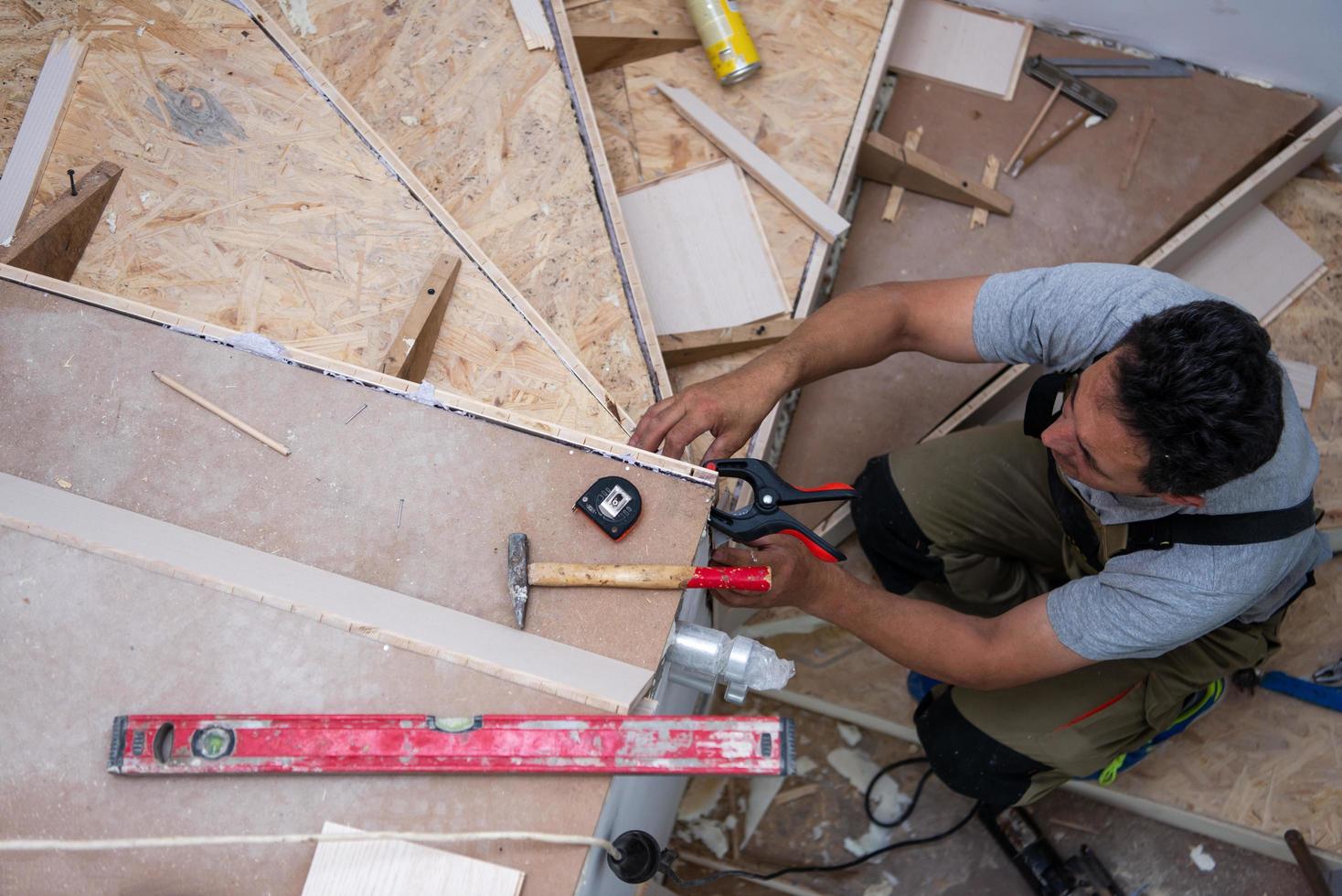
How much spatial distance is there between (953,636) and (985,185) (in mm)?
1709

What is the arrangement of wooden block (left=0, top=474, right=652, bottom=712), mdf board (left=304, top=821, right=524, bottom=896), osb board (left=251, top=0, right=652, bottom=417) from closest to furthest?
mdf board (left=304, top=821, right=524, bottom=896)
wooden block (left=0, top=474, right=652, bottom=712)
osb board (left=251, top=0, right=652, bottom=417)

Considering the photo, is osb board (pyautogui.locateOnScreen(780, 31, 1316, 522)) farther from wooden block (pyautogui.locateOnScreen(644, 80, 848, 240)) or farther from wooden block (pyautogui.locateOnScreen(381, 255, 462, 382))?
wooden block (pyautogui.locateOnScreen(381, 255, 462, 382))

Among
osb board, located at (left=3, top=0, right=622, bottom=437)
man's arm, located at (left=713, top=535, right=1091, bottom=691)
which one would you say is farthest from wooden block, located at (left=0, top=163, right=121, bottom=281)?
man's arm, located at (left=713, top=535, right=1091, bottom=691)

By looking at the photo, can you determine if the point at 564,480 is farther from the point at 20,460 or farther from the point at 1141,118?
the point at 1141,118

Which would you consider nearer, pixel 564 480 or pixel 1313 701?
pixel 564 480

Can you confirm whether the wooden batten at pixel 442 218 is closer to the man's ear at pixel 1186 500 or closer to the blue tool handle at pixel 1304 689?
the man's ear at pixel 1186 500

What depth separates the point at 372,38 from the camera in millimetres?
2496

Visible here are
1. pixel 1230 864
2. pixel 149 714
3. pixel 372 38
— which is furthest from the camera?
pixel 1230 864

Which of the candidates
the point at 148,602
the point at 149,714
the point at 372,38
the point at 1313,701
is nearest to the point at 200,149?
the point at 372,38

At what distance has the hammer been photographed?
1.50m

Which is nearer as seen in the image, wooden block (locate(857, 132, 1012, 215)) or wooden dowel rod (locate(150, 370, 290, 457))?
wooden dowel rod (locate(150, 370, 290, 457))

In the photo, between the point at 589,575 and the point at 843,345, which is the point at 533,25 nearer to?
the point at 843,345

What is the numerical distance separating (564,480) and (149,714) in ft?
2.22

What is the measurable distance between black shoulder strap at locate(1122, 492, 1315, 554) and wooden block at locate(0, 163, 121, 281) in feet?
7.25
